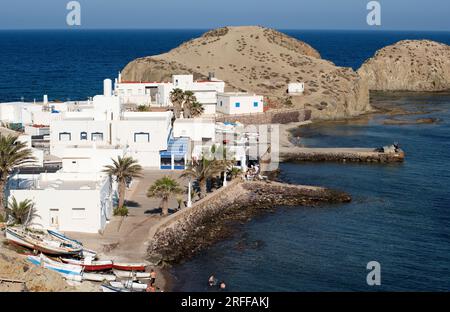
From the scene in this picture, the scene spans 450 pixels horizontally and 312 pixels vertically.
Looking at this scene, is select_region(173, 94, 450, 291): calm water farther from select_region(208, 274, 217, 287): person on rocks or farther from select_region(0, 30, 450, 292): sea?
select_region(208, 274, 217, 287): person on rocks

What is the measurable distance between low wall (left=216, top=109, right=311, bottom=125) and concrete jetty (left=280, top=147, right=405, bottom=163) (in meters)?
15.8

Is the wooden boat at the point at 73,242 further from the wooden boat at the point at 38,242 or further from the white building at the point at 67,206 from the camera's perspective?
the white building at the point at 67,206

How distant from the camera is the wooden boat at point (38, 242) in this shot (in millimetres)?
43344

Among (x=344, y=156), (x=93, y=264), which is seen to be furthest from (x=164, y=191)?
(x=344, y=156)

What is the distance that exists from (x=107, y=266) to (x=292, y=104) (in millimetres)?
73314

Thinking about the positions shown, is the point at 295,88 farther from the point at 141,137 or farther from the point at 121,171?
the point at 121,171

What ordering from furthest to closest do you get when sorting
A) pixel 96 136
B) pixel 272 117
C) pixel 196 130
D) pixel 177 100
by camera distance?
1. pixel 272 117
2. pixel 177 100
3. pixel 196 130
4. pixel 96 136

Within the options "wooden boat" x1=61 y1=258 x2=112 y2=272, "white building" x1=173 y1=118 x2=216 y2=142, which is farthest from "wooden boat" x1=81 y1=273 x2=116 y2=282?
"white building" x1=173 y1=118 x2=216 y2=142

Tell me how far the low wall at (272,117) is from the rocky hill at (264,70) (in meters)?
3.11

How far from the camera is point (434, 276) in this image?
45.0 metres

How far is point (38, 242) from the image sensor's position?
4359cm

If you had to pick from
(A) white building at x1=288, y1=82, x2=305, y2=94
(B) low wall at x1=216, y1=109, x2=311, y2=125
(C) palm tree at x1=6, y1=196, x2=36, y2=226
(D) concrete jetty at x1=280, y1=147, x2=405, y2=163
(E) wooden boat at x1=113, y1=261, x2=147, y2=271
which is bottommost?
(E) wooden boat at x1=113, y1=261, x2=147, y2=271

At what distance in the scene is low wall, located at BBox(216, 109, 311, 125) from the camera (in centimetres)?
9625

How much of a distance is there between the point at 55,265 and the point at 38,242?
2769 millimetres
